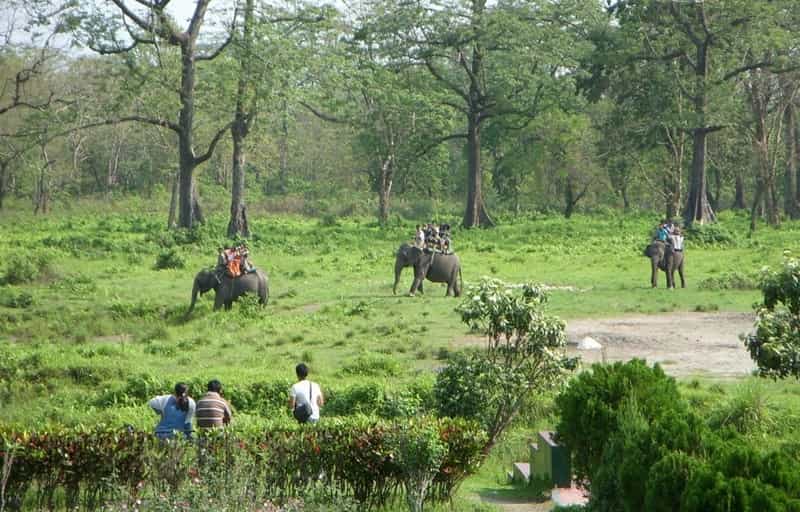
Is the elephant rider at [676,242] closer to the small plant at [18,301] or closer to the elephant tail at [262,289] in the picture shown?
the elephant tail at [262,289]

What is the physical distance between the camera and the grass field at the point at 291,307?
14.7 meters

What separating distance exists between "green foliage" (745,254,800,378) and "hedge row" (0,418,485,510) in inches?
110

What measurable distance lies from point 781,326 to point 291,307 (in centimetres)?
1378

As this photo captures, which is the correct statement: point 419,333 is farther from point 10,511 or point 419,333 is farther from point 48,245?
point 48,245

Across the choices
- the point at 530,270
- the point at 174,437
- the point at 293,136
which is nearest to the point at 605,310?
the point at 530,270

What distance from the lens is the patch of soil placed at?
16.6 m

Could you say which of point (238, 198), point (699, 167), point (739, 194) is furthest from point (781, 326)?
point (739, 194)

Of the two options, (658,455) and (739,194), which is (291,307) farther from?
(739,194)

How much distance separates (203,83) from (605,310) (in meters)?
19.4

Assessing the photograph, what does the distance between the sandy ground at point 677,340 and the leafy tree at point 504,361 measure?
2708mm

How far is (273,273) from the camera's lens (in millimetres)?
29531

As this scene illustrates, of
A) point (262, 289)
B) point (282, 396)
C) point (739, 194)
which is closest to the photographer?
point (282, 396)

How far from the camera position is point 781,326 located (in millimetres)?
10750

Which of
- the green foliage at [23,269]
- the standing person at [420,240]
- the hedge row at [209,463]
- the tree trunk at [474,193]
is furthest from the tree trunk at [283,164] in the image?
the hedge row at [209,463]
